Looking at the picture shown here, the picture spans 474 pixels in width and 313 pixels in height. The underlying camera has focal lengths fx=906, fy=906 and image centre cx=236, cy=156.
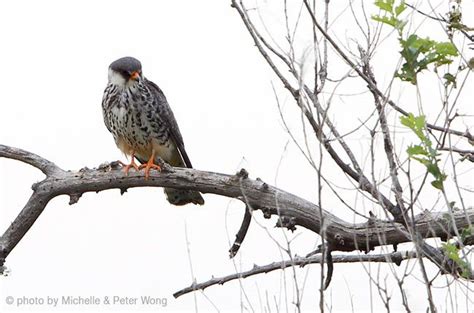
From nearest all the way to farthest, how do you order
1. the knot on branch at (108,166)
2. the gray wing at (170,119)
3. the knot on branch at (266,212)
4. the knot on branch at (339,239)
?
the knot on branch at (339,239) → the knot on branch at (266,212) → the knot on branch at (108,166) → the gray wing at (170,119)

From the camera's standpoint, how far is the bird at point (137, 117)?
5953 mm

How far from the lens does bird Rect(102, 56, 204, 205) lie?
5953mm

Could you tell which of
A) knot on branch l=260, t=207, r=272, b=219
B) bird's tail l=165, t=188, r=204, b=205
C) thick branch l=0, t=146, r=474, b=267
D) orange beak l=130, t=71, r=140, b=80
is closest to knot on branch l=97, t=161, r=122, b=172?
thick branch l=0, t=146, r=474, b=267

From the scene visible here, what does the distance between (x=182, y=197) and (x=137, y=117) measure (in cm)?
61

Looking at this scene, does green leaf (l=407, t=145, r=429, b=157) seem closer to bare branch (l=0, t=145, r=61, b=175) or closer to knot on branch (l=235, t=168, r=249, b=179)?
knot on branch (l=235, t=168, r=249, b=179)

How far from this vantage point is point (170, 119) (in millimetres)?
6145

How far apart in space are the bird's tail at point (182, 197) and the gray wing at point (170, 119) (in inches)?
9.9

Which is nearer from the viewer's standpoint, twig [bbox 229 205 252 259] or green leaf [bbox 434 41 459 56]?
green leaf [bbox 434 41 459 56]

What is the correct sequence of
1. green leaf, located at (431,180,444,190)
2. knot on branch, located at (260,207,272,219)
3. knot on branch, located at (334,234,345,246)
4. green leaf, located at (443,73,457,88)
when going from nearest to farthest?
green leaf, located at (431,180,444,190), green leaf, located at (443,73,457,88), knot on branch, located at (334,234,345,246), knot on branch, located at (260,207,272,219)

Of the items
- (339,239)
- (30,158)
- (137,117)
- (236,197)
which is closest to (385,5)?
(339,239)

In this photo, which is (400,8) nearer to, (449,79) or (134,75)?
(449,79)

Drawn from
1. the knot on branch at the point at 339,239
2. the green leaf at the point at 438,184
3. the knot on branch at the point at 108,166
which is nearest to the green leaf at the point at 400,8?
the green leaf at the point at 438,184

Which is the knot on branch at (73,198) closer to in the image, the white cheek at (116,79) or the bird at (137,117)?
the bird at (137,117)

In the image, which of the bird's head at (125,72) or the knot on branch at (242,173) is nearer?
the knot on branch at (242,173)
